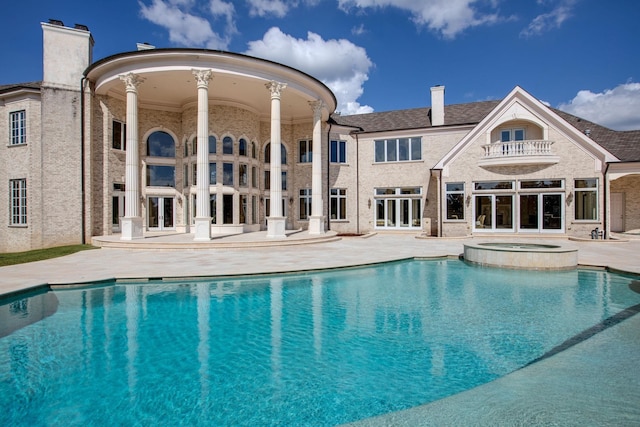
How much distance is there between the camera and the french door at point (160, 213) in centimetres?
2159

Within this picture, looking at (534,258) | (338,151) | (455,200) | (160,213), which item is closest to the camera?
(534,258)

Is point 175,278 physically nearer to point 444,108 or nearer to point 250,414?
point 250,414

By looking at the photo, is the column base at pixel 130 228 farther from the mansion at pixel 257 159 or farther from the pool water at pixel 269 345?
the pool water at pixel 269 345

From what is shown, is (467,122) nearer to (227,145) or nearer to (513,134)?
(513,134)

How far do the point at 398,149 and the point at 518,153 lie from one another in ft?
24.5

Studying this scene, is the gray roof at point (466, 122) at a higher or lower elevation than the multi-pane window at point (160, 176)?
higher

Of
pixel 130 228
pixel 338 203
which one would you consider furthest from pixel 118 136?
pixel 338 203

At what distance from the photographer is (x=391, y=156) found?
2469 cm

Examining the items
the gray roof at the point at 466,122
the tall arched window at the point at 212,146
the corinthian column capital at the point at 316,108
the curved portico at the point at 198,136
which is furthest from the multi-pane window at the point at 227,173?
the gray roof at the point at 466,122

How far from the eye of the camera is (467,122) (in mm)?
22953

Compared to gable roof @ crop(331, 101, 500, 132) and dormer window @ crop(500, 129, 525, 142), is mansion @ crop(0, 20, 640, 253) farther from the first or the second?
gable roof @ crop(331, 101, 500, 132)

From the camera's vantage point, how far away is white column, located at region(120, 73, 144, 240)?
54.3 feet

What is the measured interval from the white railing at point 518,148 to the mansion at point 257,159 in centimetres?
8

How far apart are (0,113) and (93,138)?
515 centimetres
